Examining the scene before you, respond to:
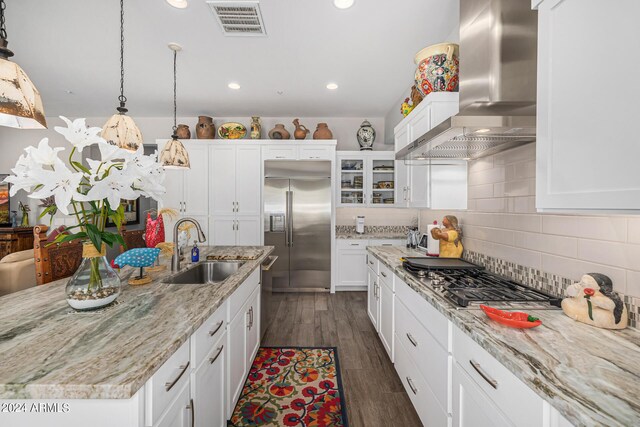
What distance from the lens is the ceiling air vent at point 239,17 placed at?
2.10 meters

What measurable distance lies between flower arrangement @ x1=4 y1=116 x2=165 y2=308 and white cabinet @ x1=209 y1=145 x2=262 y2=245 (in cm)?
320

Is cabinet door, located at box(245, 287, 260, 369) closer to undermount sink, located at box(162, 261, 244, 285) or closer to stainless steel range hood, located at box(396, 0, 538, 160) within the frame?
undermount sink, located at box(162, 261, 244, 285)

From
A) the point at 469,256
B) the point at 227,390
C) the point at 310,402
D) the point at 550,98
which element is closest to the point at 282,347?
the point at 310,402

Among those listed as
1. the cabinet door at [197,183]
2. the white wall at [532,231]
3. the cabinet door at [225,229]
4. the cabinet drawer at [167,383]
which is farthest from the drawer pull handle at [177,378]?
the cabinet door at [197,183]

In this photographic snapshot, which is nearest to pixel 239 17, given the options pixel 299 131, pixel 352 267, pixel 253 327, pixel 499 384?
pixel 299 131

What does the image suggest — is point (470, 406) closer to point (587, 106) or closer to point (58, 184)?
point (587, 106)

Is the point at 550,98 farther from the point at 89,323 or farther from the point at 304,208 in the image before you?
the point at 304,208

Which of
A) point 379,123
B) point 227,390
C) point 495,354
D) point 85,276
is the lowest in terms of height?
point 227,390

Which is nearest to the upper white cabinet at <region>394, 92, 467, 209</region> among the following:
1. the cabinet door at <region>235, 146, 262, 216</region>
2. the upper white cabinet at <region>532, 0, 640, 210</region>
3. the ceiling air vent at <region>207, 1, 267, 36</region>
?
the upper white cabinet at <region>532, 0, 640, 210</region>

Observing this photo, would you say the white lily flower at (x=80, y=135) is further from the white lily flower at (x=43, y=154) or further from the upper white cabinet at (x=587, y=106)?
the upper white cabinet at (x=587, y=106)

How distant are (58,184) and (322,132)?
3.83 m

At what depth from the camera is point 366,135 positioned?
4.56 meters

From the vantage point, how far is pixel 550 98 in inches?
39.7

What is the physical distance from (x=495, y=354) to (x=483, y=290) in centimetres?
64
